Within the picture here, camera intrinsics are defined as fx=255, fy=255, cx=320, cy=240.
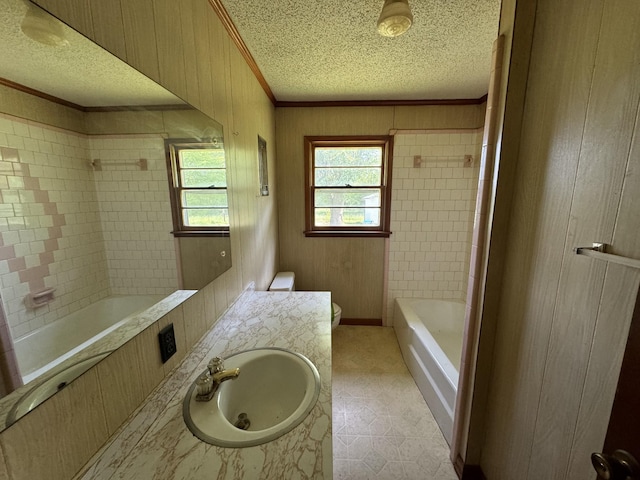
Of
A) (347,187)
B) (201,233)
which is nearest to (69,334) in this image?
(201,233)

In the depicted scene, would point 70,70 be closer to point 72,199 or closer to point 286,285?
point 72,199

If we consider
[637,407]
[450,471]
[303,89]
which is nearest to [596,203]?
[637,407]

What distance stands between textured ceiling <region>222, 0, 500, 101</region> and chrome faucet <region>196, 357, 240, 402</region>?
1765 millimetres

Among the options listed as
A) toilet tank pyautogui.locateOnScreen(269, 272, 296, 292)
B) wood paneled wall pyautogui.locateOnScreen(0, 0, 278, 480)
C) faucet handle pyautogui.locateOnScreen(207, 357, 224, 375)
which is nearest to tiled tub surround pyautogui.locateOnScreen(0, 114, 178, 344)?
wood paneled wall pyautogui.locateOnScreen(0, 0, 278, 480)

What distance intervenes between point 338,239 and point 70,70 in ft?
8.31

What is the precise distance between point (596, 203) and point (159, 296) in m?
1.46

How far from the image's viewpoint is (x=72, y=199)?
0.62m

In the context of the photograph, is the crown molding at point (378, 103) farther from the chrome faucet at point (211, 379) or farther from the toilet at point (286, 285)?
the chrome faucet at point (211, 379)

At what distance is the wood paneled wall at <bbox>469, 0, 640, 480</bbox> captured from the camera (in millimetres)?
711

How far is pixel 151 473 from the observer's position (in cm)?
61

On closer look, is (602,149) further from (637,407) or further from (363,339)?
(363,339)

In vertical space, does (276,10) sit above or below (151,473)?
above

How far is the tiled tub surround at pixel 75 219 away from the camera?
490 millimetres

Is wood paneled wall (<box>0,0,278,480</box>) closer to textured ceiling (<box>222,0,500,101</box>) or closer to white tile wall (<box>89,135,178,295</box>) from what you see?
white tile wall (<box>89,135,178,295</box>)
